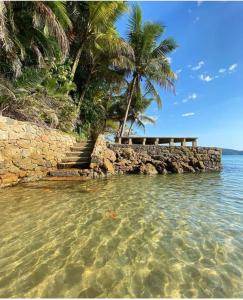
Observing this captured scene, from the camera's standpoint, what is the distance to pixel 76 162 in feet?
33.4

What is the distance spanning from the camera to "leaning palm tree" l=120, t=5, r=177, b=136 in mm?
16281

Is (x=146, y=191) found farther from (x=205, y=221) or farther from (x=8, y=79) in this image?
(x=8, y=79)

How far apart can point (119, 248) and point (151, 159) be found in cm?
1021

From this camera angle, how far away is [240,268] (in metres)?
2.77

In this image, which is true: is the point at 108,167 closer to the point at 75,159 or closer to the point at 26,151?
the point at 75,159

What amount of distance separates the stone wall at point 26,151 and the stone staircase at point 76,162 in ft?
1.11

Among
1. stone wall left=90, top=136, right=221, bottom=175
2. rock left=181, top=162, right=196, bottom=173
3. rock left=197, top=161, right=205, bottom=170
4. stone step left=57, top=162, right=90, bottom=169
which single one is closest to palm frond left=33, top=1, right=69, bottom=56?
stone wall left=90, top=136, right=221, bottom=175

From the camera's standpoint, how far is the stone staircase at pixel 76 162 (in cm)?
923

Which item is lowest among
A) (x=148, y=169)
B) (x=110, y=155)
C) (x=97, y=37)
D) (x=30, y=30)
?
(x=148, y=169)

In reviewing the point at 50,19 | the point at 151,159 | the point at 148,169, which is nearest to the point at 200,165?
the point at 151,159

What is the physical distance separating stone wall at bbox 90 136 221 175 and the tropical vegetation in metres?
2.69

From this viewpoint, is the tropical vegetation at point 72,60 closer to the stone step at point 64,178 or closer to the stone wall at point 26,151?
the stone wall at point 26,151

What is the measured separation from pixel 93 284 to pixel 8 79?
8.60 m

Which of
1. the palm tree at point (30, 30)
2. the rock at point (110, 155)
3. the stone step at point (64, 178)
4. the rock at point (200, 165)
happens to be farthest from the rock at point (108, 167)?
the rock at point (200, 165)
